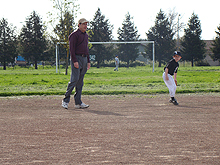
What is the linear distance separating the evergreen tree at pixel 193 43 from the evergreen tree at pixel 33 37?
2681 cm

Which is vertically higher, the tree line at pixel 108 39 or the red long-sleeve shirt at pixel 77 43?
the tree line at pixel 108 39

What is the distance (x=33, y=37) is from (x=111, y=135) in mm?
49089

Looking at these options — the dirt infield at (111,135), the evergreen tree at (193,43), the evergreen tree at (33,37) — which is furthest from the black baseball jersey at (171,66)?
the evergreen tree at (193,43)

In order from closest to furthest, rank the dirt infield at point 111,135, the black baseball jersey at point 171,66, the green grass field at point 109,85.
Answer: the dirt infield at point 111,135, the black baseball jersey at point 171,66, the green grass field at point 109,85

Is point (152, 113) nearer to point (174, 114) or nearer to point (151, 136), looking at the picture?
point (174, 114)

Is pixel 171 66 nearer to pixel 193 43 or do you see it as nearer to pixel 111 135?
pixel 111 135

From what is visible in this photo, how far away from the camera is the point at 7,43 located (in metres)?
44.8

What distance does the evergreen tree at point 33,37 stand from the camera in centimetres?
4888

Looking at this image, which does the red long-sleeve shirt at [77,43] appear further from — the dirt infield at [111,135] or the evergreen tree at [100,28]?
the evergreen tree at [100,28]

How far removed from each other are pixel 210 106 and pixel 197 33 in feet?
159

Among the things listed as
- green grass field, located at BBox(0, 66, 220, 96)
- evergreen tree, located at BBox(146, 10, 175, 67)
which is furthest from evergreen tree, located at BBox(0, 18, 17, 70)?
green grass field, located at BBox(0, 66, 220, 96)

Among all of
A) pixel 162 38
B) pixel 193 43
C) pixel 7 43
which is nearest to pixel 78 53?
pixel 7 43

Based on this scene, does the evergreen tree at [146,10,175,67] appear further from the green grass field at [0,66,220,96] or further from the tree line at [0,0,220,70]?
the green grass field at [0,66,220,96]

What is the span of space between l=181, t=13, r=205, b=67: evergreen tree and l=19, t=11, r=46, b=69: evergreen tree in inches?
Result: 1056
